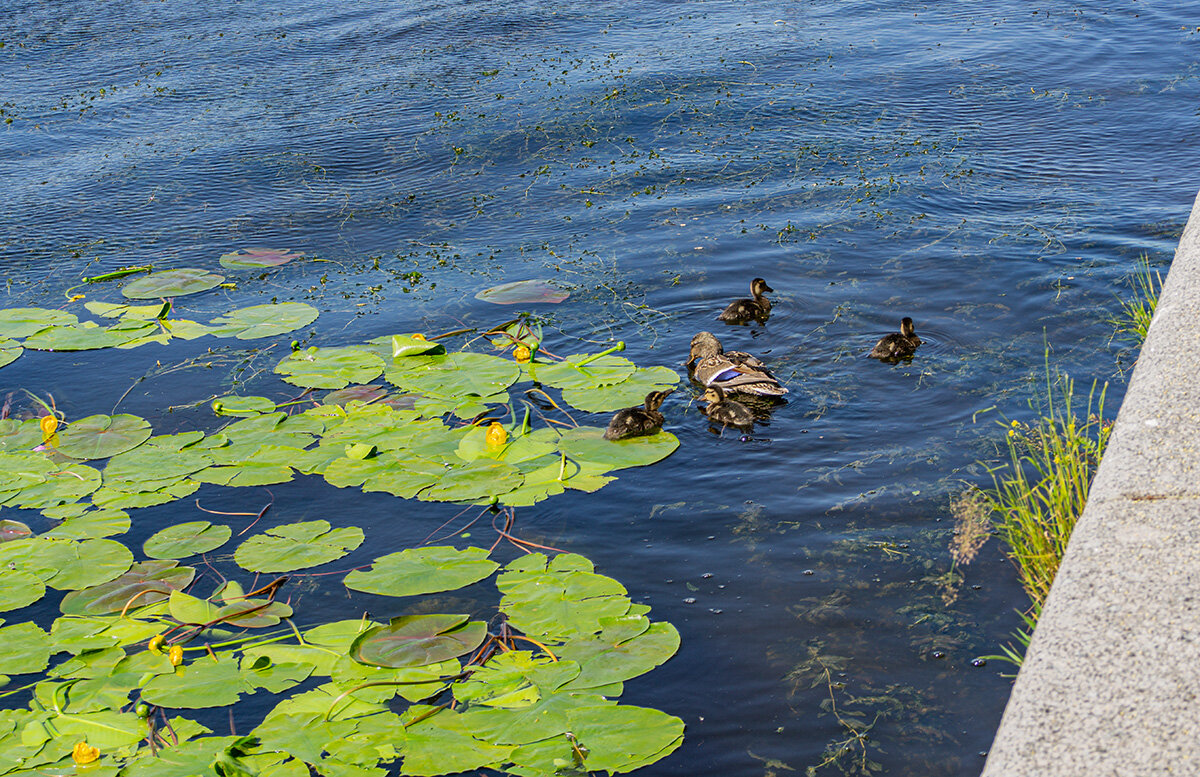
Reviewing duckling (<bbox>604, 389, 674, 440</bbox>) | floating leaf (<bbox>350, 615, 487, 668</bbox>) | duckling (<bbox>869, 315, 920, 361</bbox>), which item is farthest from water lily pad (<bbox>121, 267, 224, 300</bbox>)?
duckling (<bbox>869, 315, 920, 361</bbox>)

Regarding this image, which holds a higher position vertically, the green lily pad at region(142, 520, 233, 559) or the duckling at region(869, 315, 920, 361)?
the duckling at region(869, 315, 920, 361)

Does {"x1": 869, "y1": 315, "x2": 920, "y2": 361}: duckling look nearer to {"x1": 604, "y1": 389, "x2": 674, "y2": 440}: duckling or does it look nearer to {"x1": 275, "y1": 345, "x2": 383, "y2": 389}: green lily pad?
{"x1": 604, "y1": 389, "x2": 674, "y2": 440}: duckling

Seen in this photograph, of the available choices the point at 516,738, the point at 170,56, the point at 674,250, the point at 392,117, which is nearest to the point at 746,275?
the point at 674,250

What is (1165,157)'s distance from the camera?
872 cm

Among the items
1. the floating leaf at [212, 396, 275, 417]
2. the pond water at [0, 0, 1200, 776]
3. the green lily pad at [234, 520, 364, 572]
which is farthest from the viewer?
the floating leaf at [212, 396, 275, 417]

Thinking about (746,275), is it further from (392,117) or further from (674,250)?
(392,117)

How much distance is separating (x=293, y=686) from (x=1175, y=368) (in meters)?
3.57

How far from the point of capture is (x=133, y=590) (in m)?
4.70

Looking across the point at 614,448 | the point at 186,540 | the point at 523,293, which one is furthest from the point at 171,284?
the point at 614,448

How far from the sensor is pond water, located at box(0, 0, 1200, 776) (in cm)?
439

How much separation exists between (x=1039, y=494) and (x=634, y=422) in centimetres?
211

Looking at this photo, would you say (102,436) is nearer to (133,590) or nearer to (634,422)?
(133,590)

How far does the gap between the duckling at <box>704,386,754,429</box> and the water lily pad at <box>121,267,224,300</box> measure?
4.29 m

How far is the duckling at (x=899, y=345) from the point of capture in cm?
609
